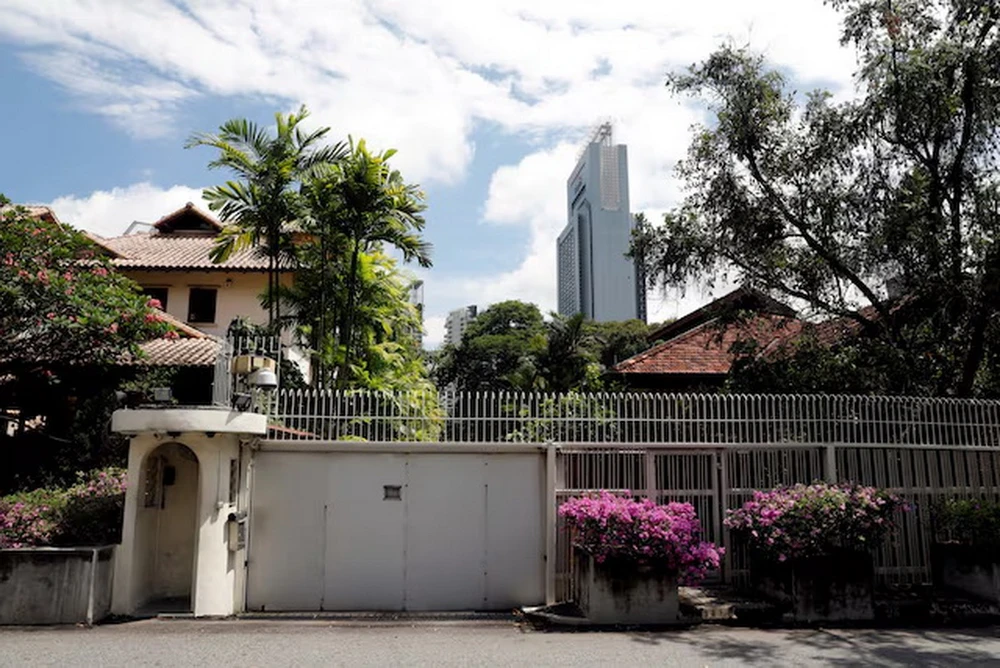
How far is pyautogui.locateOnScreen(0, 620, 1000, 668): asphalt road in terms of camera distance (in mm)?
7461

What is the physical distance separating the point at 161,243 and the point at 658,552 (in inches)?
890

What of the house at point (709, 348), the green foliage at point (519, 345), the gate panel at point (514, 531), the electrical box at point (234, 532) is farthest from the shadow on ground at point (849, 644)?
the green foliage at point (519, 345)

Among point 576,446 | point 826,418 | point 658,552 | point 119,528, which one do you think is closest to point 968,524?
point 826,418

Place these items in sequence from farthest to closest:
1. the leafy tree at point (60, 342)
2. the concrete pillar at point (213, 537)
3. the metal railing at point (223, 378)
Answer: the leafy tree at point (60, 342) < the metal railing at point (223, 378) < the concrete pillar at point (213, 537)

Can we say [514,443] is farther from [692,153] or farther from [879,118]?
[879,118]

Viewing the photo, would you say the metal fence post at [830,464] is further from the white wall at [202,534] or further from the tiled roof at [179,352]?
the tiled roof at [179,352]

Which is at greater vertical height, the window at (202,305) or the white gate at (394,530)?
the window at (202,305)

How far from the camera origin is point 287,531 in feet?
32.8

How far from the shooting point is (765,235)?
1393 cm

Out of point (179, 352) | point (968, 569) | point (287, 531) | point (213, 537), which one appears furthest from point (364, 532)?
point (179, 352)

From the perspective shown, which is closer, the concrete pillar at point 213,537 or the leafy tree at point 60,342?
the concrete pillar at point 213,537

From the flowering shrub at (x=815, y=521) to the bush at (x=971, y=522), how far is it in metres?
1.06

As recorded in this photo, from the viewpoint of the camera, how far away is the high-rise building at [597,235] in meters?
80.6

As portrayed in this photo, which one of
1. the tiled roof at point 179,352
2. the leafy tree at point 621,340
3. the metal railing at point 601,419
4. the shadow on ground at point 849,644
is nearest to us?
the shadow on ground at point 849,644
